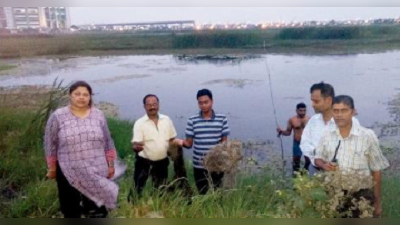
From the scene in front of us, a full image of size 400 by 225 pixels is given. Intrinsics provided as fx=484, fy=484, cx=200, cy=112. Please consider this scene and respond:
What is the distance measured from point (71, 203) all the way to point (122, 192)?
1.13ft

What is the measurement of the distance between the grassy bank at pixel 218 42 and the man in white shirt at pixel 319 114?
262 millimetres

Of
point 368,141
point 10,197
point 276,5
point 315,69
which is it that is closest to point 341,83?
point 315,69

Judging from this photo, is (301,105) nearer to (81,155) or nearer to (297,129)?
(297,129)

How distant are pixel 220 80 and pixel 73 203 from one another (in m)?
1.28

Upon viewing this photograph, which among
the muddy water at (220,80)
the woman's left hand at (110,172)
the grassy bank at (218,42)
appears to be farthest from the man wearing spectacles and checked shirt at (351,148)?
the woman's left hand at (110,172)

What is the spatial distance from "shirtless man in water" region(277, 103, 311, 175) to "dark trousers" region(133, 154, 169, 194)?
32.1 inches

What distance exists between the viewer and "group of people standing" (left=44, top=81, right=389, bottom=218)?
3.10m

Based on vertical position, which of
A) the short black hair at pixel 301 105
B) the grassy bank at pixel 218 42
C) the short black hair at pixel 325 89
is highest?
the grassy bank at pixel 218 42

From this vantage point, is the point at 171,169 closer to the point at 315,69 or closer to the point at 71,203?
the point at 71,203

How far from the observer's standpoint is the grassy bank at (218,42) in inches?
124

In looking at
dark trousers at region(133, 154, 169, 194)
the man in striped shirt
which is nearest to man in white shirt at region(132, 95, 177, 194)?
dark trousers at region(133, 154, 169, 194)

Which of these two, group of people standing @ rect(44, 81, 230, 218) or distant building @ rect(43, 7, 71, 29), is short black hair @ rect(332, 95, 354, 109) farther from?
distant building @ rect(43, 7, 71, 29)

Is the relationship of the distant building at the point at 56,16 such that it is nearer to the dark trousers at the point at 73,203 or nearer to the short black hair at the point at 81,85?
the short black hair at the point at 81,85

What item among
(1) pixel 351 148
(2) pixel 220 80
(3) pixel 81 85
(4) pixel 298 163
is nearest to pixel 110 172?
(3) pixel 81 85
